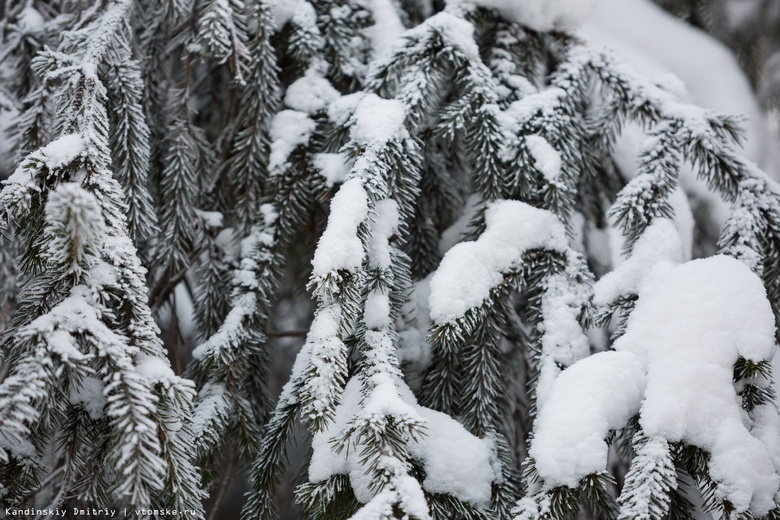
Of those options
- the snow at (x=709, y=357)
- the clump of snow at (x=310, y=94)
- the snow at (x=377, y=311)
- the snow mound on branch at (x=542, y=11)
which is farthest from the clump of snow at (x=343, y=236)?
the snow mound on branch at (x=542, y=11)

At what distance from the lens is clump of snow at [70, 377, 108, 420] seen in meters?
0.83

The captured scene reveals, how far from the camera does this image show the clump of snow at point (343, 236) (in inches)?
32.6

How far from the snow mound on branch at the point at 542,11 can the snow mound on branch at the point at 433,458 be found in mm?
940

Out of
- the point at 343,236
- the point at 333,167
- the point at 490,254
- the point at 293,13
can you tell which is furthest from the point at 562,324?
the point at 293,13

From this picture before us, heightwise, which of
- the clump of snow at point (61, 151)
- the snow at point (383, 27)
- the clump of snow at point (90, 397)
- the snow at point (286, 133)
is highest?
the snow at point (383, 27)

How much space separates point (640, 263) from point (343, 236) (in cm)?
58

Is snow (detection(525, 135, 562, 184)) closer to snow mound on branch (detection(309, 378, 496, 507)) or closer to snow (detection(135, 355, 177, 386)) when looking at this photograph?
snow mound on branch (detection(309, 378, 496, 507))

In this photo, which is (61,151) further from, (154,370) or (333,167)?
(333,167)

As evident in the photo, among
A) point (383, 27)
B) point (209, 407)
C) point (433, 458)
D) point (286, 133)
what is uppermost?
point (383, 27)

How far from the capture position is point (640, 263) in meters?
1.00

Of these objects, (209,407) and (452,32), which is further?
(452,32)

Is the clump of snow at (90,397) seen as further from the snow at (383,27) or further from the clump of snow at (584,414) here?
the snow at (383,27)

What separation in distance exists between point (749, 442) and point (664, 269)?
324 mm

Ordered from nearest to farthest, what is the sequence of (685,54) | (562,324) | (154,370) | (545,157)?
(154,370) → (562,324) → (545,157) → (685,54)
